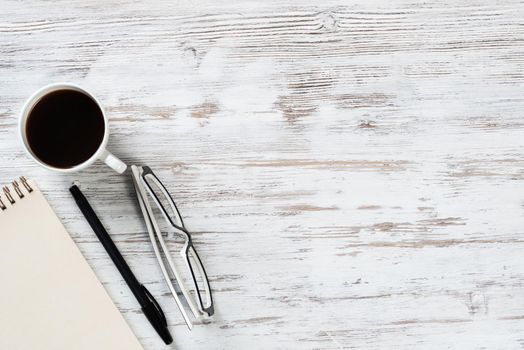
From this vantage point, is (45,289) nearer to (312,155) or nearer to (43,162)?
(43,162)

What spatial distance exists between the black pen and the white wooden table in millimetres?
18

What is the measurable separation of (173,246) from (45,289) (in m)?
0.17

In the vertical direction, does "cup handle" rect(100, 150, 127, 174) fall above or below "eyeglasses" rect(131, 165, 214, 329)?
above

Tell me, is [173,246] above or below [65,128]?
below

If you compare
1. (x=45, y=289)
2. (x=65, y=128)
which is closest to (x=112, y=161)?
(x=65, y=128)

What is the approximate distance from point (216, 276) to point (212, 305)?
4 centimetres

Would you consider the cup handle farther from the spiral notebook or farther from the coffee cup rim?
the spiral notebook

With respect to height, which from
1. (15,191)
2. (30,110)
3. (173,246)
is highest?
(30,110)

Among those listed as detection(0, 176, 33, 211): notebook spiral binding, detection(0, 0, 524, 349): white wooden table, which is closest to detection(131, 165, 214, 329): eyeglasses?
detection(0, 0, 524, 349): white wooden table

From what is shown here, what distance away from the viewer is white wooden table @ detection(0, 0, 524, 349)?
84 centimetres

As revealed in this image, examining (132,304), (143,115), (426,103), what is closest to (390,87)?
(426,103)

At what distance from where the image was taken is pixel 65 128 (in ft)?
2.52

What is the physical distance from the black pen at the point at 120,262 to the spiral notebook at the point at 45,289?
0.03m

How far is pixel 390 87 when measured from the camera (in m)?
0.85
